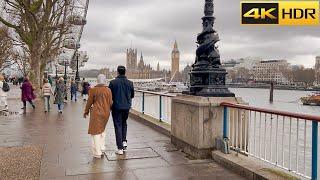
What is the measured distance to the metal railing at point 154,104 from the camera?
501 inches

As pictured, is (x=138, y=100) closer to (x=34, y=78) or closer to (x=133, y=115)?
(x=133, y=115)

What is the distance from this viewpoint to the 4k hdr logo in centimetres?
1284

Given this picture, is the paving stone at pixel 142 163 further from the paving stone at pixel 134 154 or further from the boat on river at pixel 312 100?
the boat on river at pixel 312 100

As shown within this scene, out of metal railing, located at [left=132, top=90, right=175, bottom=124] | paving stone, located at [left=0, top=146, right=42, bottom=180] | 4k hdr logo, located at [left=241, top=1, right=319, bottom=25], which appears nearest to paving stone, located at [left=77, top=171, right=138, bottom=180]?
paving stone, located at [left=0, top=146, right=42, bottom=180]

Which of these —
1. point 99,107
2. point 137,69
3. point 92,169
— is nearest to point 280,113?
point 92,169

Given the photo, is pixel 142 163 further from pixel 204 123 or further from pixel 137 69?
pixel 137 69

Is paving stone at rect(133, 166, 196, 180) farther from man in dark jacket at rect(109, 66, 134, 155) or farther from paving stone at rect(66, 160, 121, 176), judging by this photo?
man in dark jacket at rect(109, 66, 134, 155)

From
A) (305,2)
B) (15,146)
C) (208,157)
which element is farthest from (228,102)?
(305,2)

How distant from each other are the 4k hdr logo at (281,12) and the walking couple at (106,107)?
582 centimetres

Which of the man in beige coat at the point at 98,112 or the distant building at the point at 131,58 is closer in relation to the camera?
the man in beige coat at the point at 98,112

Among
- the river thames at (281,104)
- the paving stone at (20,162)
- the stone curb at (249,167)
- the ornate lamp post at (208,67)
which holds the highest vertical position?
the ornate lamp post at (208,67)

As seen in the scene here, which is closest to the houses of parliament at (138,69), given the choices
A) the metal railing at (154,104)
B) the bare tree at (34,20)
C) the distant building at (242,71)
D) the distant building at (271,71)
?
the distant building at (242,71)

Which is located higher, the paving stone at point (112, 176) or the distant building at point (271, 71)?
the distant building at point (271, 71)

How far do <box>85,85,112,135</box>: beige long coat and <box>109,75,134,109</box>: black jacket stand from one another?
0.24 metres
